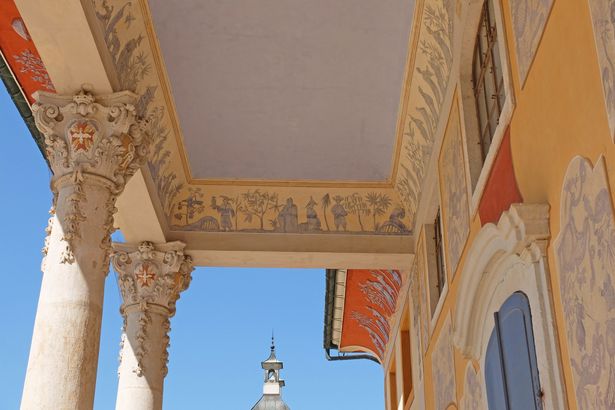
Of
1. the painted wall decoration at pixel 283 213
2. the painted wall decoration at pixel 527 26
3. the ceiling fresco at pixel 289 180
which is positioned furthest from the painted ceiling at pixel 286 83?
the painted wall decoration at pixel 527 26

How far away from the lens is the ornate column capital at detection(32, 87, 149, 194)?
8.62 meters

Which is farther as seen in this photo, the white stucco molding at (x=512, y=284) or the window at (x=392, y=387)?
the window at (x=392, y=387)

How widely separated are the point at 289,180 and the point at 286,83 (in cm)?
204

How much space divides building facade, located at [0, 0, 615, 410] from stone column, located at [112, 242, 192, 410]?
30 mm

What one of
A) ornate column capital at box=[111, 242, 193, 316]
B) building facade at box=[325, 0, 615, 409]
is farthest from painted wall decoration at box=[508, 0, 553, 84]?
ornate column capital at box=[111, 242, 193, 316]

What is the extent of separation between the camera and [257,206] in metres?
12.9

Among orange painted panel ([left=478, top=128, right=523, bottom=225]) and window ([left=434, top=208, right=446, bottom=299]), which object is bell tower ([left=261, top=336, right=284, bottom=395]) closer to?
window ([left=434, top=208, right=446, bottom=299])

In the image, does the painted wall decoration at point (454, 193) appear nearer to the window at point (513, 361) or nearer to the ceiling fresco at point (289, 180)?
the ceiling fresco at point (289, 180)

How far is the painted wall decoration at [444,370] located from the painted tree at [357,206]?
3135 millimetres

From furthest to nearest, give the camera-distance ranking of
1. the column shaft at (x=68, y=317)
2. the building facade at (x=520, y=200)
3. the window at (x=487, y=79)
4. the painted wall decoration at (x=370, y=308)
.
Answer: the painted wall decoration at (x=370, y=308) → the column shaft at (x=68, y=317) → the window at (x=487, y=79) → the building facade at (x=520, y=200)

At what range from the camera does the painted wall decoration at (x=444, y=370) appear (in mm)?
8852

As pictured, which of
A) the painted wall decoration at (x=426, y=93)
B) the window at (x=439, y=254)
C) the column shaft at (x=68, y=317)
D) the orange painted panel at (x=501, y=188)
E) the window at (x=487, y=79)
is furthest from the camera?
the window at (x=439, y=254)

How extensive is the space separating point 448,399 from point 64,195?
4.36m

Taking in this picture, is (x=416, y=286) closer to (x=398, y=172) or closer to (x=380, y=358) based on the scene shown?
(x=398, y=172)
